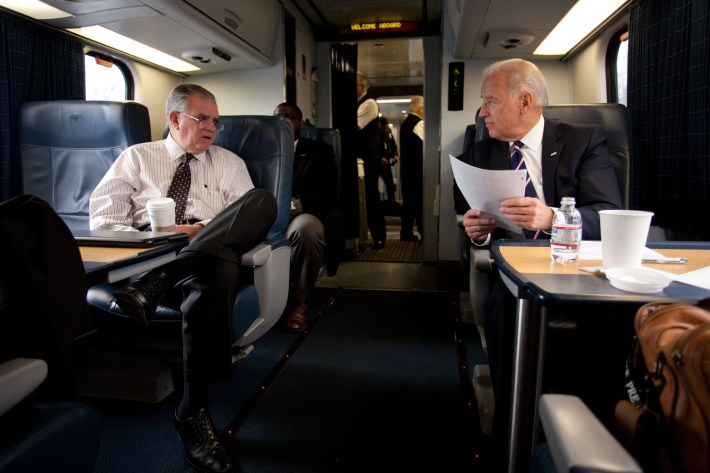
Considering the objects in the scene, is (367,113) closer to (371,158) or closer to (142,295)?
(371,158)

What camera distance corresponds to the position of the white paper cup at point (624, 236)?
2.96 feet

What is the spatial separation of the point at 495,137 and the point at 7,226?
6.03ft

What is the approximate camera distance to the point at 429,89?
15.1 ft

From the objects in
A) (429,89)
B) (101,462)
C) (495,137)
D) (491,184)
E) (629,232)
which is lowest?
(101,462)

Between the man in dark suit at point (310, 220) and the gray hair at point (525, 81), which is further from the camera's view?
the man in dark suit at point (310, 220)

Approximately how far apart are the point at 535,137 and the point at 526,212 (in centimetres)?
73

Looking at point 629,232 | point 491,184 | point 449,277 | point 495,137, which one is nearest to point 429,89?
point 449,277

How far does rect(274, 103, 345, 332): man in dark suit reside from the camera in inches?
111

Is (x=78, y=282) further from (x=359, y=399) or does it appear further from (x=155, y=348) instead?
(x=359, y=399)

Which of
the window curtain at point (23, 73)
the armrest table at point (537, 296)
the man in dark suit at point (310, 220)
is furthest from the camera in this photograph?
the man in dark suit at point (310, 220)

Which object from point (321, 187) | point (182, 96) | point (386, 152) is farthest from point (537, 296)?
point (386, 152)

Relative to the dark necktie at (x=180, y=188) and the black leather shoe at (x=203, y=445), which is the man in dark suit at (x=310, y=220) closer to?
the dark necktie at (x=180, y=188)

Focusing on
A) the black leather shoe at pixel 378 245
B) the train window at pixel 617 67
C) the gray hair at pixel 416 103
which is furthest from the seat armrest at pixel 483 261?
the gray hair at pixel 416 103

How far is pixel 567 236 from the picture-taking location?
107 cm
